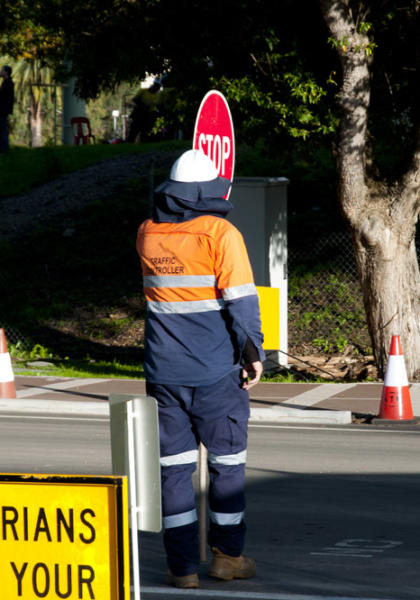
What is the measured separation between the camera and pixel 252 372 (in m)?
5.48

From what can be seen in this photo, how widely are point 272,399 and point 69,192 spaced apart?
14.2m

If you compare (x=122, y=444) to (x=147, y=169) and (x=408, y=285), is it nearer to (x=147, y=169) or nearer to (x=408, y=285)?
(x=408, y=285)

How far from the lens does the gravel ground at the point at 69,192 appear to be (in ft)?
80.0

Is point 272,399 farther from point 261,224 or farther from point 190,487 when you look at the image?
point 190,487

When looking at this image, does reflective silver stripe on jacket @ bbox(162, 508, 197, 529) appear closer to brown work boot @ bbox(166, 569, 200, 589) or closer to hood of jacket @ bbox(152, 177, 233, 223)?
brown work boot @ bbox(166, 569, 200, 589)

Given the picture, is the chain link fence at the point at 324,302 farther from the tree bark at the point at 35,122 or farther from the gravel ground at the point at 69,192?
the tree bark at the point at 35,122

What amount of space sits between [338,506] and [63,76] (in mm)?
11907

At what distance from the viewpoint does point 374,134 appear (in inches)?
640

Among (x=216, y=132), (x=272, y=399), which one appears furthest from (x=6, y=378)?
(x=216, y=132)

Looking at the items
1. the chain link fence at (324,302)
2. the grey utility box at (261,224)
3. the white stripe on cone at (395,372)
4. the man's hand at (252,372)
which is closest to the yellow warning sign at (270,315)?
the white stripe on cone at (395,372)

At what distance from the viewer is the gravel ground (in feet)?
80.0

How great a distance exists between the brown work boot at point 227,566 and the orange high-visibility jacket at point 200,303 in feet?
2.98

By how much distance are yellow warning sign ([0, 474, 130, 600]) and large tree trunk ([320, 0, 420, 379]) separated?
10.6 metres

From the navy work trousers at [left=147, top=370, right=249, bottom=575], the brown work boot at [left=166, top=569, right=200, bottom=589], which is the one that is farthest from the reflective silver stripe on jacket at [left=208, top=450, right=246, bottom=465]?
the brown work boot at [left=166, top=569, right=200, bottom=589]
